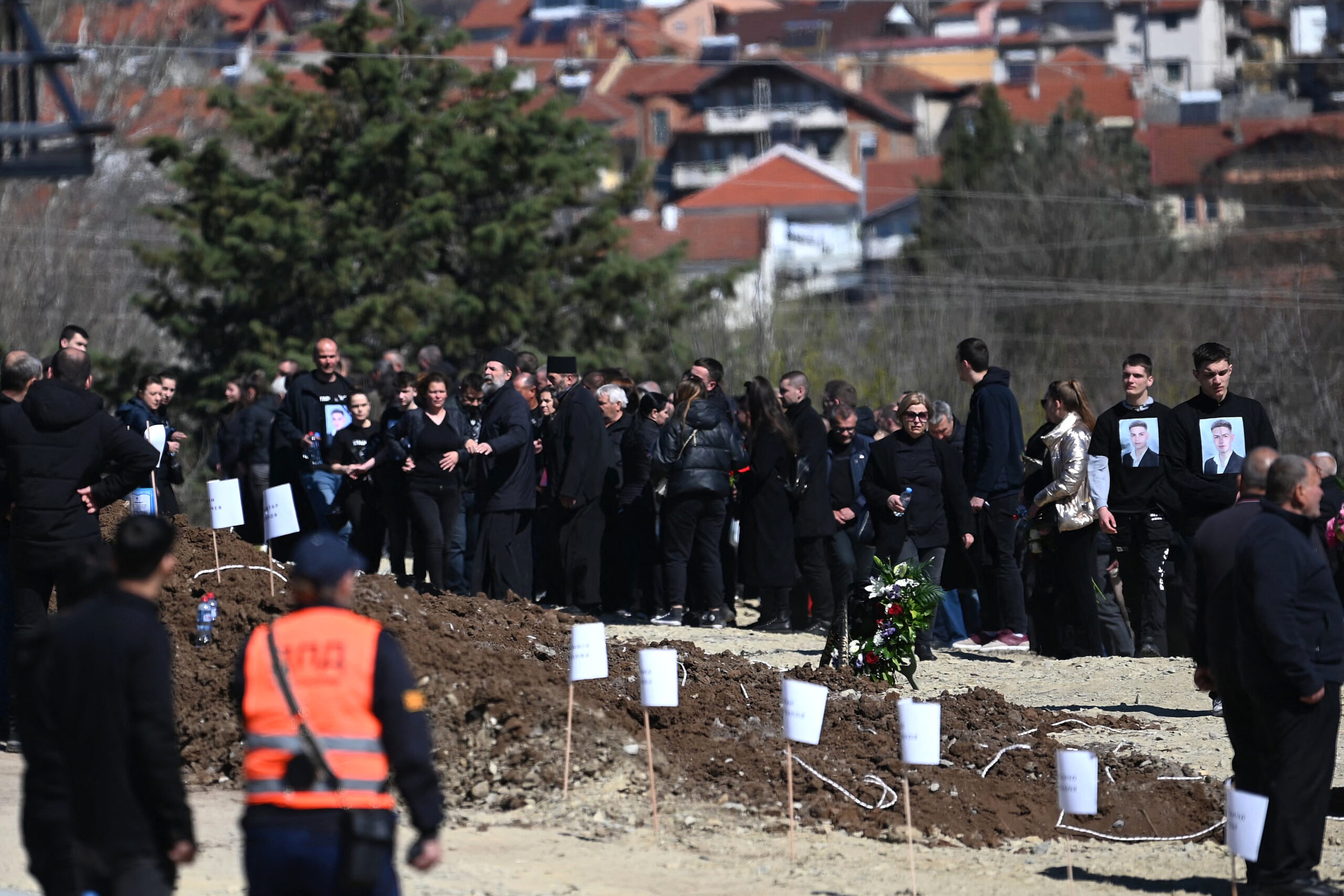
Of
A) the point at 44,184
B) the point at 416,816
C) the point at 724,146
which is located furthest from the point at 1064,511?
the point at 724,146

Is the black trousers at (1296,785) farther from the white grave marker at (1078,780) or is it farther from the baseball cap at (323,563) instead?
the baseball cap at (323,563)

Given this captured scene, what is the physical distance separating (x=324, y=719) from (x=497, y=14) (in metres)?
149


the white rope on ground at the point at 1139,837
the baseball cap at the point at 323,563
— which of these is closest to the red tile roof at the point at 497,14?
the white rope on ground at the point at 1139,837

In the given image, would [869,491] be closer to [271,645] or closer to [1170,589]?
[1170,589]

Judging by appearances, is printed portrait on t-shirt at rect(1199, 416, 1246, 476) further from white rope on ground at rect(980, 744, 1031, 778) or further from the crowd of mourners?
white rope on ground at rect(980, 744, 1031, 778)

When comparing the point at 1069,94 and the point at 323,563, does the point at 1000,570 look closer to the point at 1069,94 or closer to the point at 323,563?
the point at 323,563

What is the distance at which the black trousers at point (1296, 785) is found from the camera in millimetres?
7430

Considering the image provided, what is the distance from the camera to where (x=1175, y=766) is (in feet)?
32.9

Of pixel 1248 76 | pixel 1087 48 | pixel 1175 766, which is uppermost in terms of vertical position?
pixel 1087 48

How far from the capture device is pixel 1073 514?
1341cm

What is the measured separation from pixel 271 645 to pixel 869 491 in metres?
9.06

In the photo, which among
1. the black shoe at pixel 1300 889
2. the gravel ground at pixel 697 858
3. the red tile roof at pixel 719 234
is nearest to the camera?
the black shoe at pixel 1300 889

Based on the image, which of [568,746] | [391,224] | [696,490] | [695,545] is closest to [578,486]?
[696,490]

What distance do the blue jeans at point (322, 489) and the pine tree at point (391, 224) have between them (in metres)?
15.3
